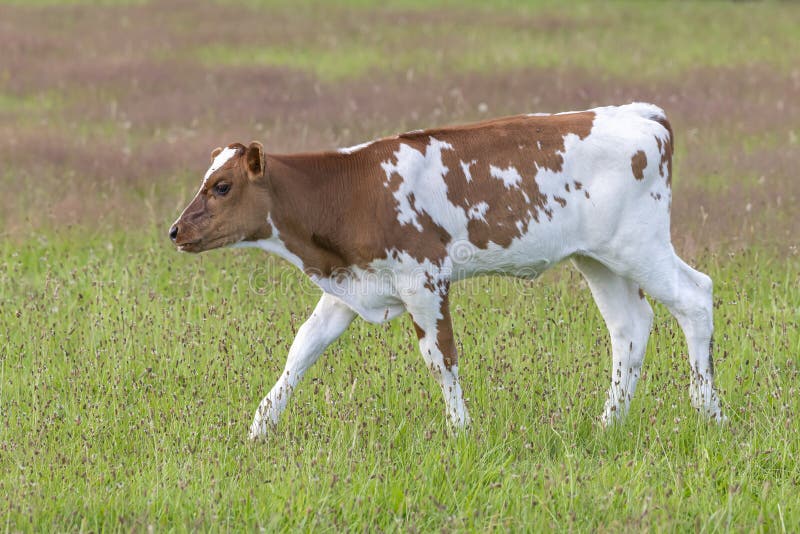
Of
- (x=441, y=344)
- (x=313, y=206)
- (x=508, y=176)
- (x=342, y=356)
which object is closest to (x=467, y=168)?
(x=508, y=176)

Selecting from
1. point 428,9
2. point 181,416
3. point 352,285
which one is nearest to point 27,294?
point 181,416

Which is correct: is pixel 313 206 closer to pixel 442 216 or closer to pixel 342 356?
pixel 442 216

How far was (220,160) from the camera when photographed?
6082 mm

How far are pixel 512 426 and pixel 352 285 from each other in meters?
1.14

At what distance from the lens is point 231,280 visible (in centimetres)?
897

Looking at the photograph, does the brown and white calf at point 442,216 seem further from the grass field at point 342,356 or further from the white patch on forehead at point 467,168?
the grass field at point 342,356

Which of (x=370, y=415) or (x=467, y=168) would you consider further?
(x=370, y=415)

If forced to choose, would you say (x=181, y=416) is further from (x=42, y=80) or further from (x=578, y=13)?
(x=578, y=13)

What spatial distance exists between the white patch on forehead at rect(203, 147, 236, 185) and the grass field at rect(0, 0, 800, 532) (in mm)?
1274

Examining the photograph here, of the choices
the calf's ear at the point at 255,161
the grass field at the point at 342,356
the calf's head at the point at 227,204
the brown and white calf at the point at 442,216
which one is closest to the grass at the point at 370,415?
the grass field at the point at 342,356

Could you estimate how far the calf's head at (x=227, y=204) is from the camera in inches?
235

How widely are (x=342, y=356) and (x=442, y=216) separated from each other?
5.46 ft

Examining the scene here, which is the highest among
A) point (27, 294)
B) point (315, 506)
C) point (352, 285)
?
point (352, 285)

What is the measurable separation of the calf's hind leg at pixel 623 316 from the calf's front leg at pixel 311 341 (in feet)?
4.70
